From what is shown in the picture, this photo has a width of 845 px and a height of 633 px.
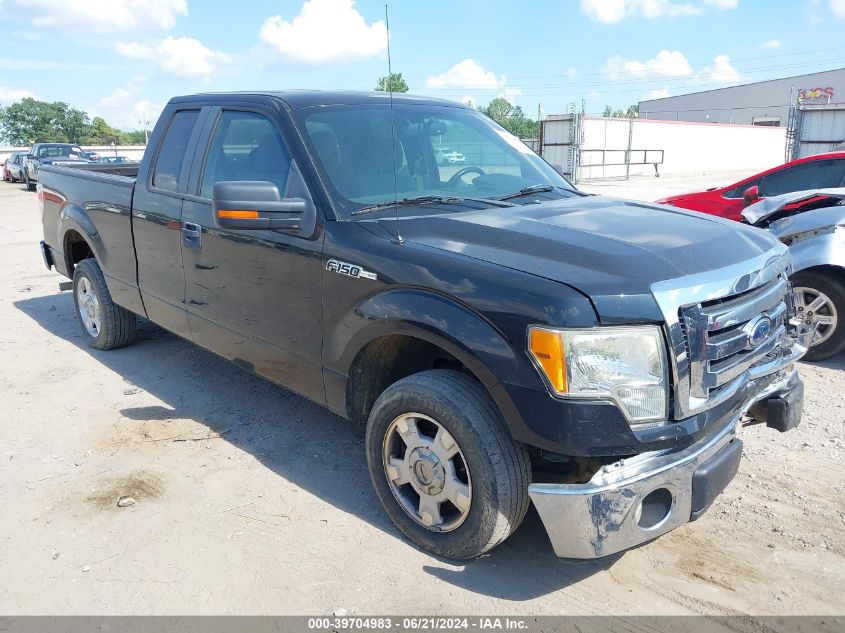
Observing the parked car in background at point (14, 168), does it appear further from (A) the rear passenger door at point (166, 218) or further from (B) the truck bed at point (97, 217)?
(A) the rear passenger door at point (166, 218)

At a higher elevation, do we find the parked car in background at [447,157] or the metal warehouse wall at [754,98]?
the metal warehouse wall at [754,98]

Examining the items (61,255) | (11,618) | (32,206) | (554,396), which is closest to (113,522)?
(11,618)

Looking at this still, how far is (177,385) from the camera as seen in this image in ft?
17.1

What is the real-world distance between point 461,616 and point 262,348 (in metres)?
1.83

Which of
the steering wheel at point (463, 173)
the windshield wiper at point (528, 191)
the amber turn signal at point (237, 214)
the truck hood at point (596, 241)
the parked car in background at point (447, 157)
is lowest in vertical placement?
the truck hood at point (596, 241)

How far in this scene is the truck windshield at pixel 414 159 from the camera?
3486mm

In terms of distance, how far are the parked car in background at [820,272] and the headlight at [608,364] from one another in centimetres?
336

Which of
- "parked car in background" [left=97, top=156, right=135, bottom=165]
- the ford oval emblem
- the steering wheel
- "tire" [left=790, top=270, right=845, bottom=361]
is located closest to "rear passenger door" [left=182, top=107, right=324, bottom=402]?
the steering wheel

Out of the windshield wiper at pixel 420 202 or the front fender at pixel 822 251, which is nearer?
the windshield wiper at pixel 420 202

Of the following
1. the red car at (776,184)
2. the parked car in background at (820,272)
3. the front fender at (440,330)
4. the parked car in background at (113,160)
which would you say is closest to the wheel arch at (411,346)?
the front fender at (440,330)

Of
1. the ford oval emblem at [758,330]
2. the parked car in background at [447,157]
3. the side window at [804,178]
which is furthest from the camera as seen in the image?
the side window at [804,178]

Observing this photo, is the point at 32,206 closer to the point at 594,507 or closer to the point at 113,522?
the point at 113,522

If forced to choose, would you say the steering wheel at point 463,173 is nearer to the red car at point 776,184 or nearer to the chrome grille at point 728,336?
the chrome grille at point 728,336

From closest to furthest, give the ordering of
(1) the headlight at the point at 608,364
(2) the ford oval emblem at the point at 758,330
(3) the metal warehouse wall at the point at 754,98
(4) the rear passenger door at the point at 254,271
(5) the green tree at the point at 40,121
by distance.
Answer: (1) the headlight at the point at 608,364 < (2) the ford oval emblem at the point at 758,330 < (4) the rear passenger door at the point at 254,271 < (3) the metal warehouse wall at the point at 754,98 < (5) the green tree at the point at 40,121
